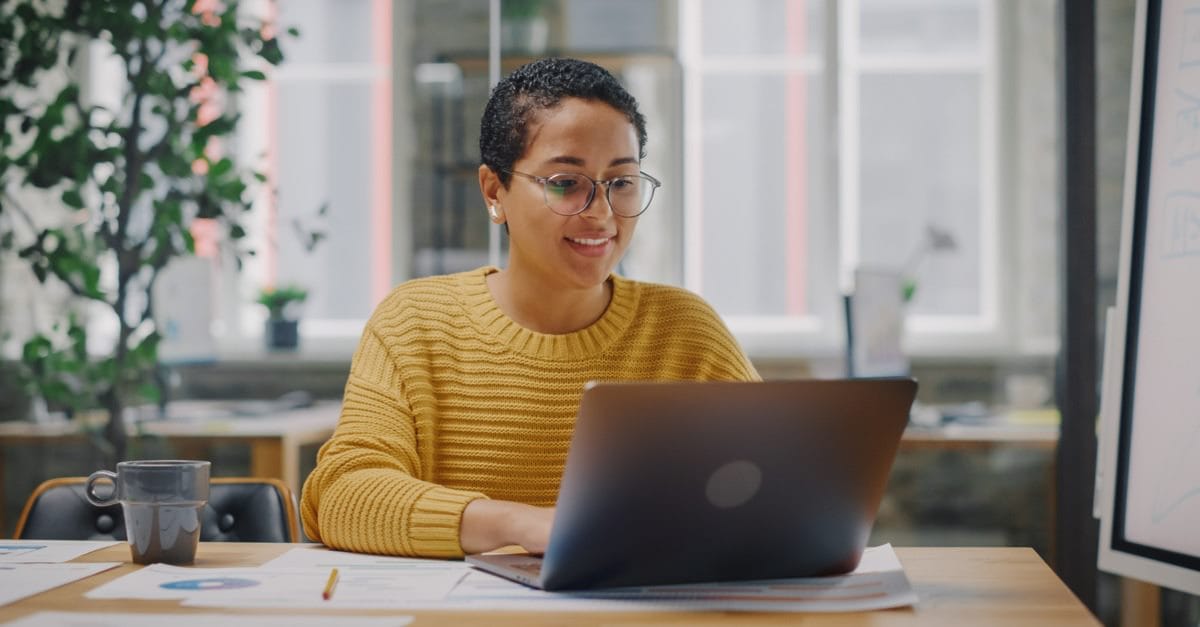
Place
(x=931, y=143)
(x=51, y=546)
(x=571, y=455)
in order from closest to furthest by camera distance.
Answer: (x=571, y=455) → (x=51, y=546) → (x=931, y=143)

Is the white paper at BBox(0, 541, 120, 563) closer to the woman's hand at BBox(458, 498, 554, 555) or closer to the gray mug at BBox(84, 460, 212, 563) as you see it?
the gray mug at BBox(84, 460, 212, 563)

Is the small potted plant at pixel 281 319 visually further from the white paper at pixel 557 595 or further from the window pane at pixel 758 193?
the white paper at pixel 557 595

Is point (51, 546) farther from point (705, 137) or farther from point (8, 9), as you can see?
point (705, 137)

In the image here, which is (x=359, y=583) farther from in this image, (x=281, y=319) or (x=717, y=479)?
(x=281, y=319)

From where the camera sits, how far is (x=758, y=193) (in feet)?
15.8

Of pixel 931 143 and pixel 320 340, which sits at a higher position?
pixel 931 143

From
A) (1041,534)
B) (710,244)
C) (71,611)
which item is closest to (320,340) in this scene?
(710,244)

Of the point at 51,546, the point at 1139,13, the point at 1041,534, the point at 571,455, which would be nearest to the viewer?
the point at 571,455

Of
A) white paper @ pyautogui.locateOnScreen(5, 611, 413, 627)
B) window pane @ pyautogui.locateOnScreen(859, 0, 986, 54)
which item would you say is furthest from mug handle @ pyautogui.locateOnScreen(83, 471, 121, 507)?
window pane @ pyautogui.locateOnScreen(859, 0, 986, 54)

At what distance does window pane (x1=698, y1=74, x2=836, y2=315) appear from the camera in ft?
15.8

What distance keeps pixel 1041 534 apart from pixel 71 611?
13.1 ft

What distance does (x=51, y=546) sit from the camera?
1.38 meters

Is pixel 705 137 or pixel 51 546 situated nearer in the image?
pixel 51 546

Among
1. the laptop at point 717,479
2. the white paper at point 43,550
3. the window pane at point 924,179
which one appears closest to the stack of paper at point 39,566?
the white paper at point 43,550
